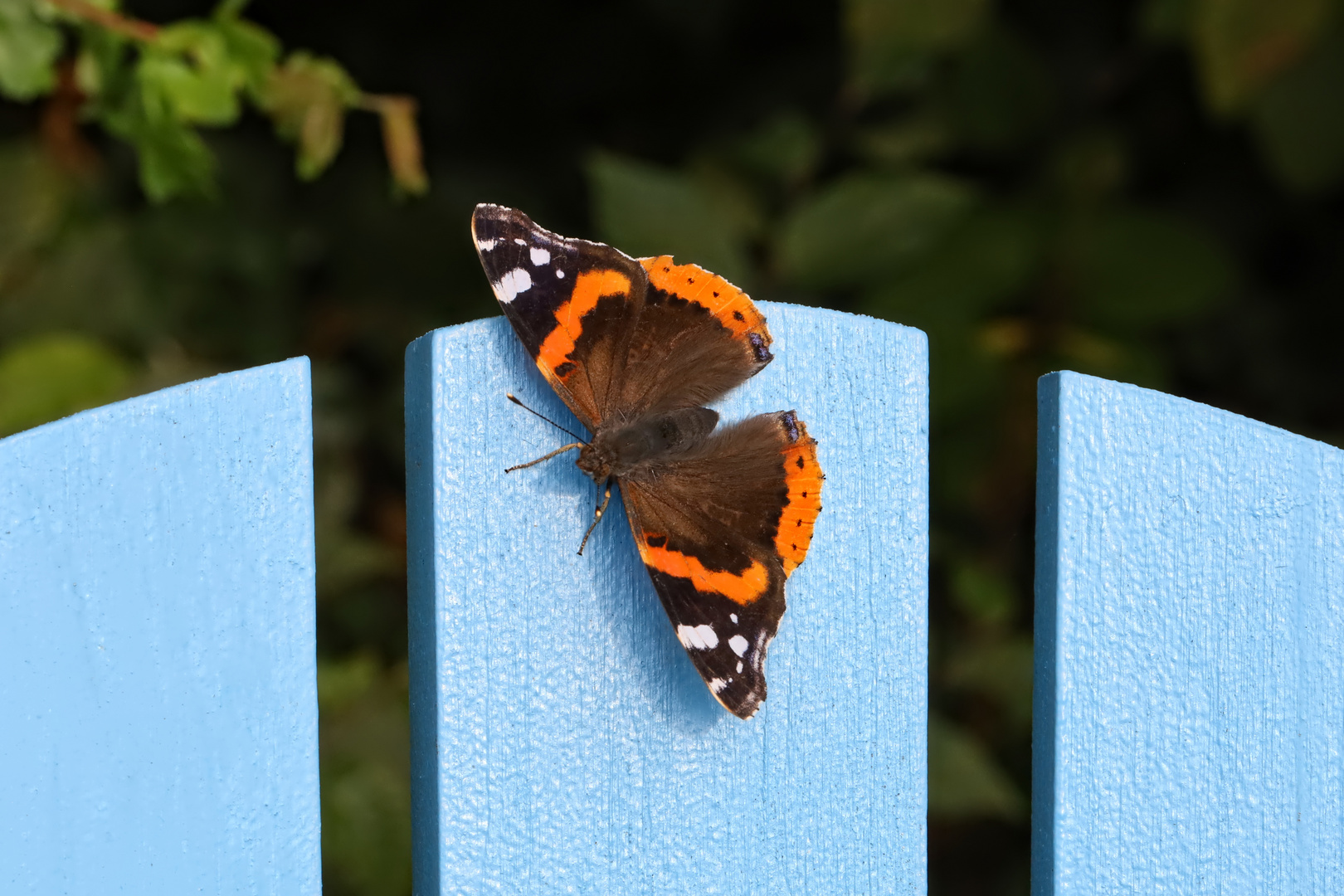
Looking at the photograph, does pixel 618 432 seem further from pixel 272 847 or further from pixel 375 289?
pixel 375 289

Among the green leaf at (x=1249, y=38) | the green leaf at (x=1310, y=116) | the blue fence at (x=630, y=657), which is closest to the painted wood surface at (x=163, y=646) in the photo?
the blue fence at (x=630, y=657)

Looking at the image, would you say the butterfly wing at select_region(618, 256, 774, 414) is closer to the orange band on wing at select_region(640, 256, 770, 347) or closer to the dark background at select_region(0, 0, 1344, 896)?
the orange band on wing at select_region(640, 256, 770, 347)

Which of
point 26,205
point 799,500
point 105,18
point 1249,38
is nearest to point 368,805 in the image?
point 799,500

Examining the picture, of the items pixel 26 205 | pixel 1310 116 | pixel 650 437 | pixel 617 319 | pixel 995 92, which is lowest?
pixel 650 437

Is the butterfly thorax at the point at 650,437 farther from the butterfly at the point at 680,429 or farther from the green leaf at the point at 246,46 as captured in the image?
the green leaf at the point at 246,46

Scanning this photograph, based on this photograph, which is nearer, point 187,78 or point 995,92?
point 187,78

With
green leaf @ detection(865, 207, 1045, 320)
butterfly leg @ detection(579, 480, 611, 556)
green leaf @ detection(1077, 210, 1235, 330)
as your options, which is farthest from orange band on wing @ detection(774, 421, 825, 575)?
green leaf @ detection(1077, 210, 1235, 330)

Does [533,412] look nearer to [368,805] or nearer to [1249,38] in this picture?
[368,805]
